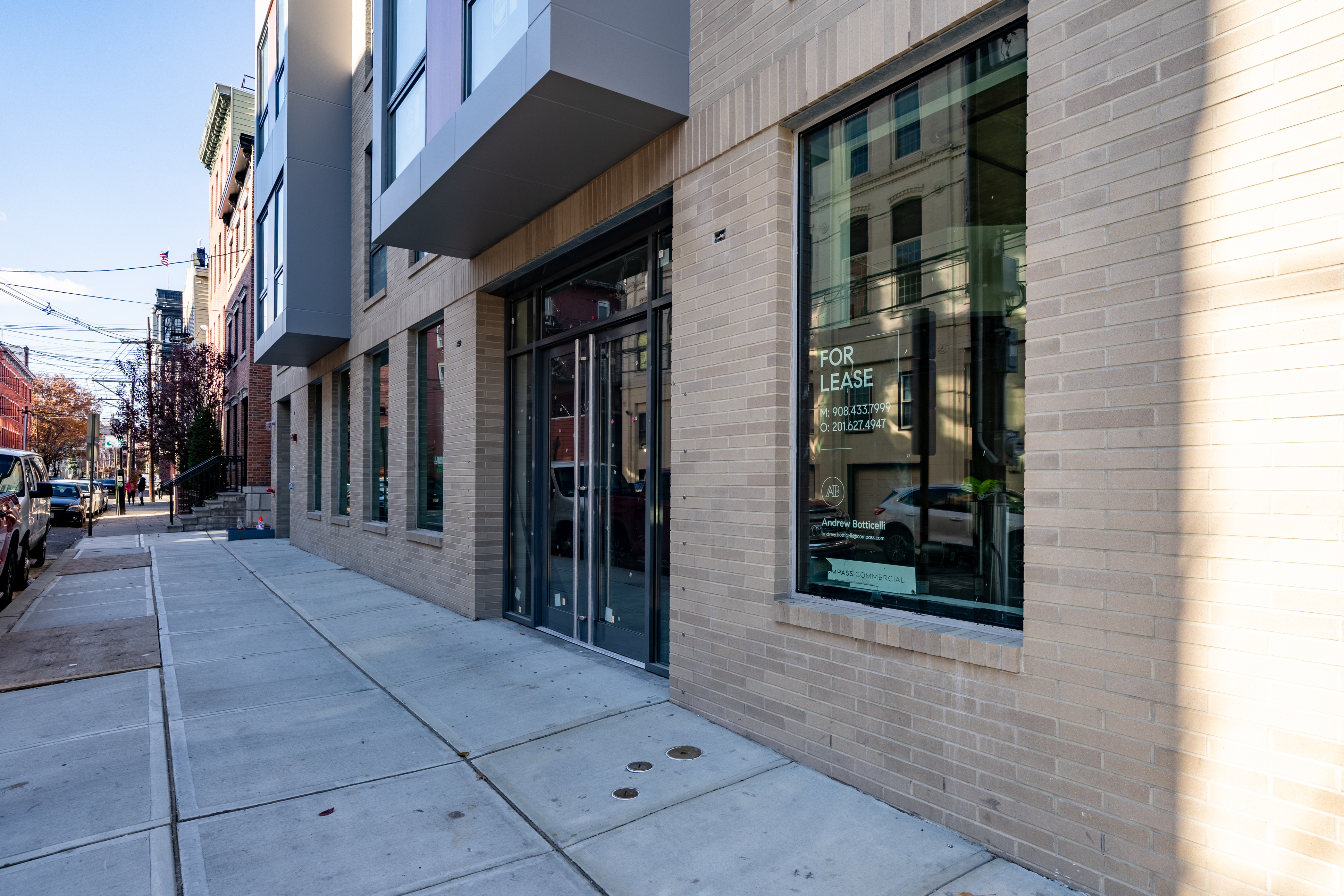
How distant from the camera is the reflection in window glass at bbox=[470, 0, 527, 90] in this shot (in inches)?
203

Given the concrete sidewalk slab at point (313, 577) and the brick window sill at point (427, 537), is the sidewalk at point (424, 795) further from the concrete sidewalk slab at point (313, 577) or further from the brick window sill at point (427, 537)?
the concrete sidewalk slab at point (313, 577)

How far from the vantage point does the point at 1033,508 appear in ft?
10.1

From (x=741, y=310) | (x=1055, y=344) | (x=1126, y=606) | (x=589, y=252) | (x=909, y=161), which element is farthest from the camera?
(x=589, y=252)

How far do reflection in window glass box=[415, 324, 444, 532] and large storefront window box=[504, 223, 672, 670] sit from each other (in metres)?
1.64

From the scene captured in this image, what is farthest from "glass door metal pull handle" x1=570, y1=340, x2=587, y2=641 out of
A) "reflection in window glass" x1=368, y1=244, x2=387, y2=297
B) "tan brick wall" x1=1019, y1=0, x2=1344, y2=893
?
"reflection in window glass" x1=368, y1=244, x2=387, y2=297

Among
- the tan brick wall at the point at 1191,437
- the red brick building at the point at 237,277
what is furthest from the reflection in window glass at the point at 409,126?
the red brick building at the point at 237,277

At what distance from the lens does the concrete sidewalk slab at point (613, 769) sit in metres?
3.62

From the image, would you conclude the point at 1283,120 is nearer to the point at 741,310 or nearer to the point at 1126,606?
the point at 1126,606

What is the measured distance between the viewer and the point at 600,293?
674 centimetres

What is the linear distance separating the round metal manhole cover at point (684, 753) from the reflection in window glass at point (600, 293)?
331 cm

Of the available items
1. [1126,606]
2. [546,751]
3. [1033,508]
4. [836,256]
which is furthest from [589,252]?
[1126,606]

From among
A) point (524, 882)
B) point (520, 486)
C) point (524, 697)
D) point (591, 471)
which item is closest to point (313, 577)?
point (520, 486)

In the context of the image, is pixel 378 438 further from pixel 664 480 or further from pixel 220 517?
pixel 220 517

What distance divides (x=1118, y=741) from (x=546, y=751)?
2.96m
